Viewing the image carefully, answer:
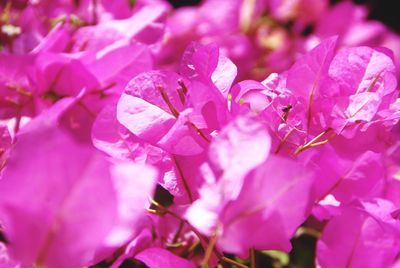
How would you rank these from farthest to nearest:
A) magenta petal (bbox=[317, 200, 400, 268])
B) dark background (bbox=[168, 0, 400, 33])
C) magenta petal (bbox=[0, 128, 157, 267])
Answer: dark background (bbox=[168, 0, 400, 33]), magenta petal (bbox=[317, 200, 400, 268]), magenta petal (bbox=[0, 128, 157, 267])

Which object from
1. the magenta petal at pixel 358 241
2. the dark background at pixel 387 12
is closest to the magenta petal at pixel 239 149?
the magenta petal at pixel 358 241

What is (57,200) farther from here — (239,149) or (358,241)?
(358,241)

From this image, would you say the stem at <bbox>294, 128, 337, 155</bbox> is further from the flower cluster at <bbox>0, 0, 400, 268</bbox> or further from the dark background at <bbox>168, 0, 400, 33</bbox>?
the dark background at <bbox>168, 0, 400, 33</bbox>

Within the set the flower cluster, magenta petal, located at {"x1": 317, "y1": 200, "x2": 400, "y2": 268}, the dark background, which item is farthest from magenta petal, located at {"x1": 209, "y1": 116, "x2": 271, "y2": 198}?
the dark background

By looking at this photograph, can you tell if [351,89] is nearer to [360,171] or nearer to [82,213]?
[360,171]

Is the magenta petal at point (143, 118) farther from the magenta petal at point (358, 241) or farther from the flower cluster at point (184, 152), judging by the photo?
the magenta petal at point (358, 241)

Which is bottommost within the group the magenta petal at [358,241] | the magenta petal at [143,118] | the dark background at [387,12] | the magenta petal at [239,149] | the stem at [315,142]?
the dark background at [387,12]

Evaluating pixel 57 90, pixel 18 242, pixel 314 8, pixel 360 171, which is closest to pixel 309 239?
pixel 360 171

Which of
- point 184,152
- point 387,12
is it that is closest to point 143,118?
point 184,152
